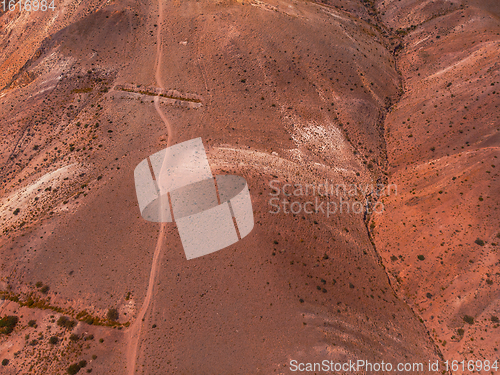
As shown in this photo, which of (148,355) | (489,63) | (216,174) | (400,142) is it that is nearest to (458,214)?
(400,142)

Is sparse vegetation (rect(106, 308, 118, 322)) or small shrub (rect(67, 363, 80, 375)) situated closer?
small shrub (rect(67, 363, 80, 375))

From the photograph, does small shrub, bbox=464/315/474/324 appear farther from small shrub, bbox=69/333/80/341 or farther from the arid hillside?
small shrub, bbox=69/333/80/341

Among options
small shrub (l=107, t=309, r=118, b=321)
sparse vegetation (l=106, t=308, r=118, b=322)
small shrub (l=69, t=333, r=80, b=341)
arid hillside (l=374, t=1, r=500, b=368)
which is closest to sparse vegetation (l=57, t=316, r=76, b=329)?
small shrub (l=69, t=333, r=80, b=341)

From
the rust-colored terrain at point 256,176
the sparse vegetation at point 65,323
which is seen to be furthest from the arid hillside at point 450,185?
the sparse vegetation at point 65,323

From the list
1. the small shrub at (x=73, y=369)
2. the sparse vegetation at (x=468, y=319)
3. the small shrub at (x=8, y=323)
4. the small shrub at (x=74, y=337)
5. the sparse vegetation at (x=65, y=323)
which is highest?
the small shrub at (x=8, y=323)

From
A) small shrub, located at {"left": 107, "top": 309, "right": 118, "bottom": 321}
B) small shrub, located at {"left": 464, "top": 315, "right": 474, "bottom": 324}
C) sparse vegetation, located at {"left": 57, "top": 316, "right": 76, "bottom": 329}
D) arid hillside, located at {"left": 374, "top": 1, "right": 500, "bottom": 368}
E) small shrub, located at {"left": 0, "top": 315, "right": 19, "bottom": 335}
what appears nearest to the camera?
sparse vegetation, located at {"left": 57, "top": 316, "right": 76, "bottom": 329}

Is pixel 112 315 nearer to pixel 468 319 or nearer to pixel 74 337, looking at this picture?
pixel 74 337

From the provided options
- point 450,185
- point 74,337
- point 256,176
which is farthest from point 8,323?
point 450,185

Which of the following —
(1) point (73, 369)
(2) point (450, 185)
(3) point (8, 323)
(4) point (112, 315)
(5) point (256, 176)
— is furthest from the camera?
(5) point (256, 176)

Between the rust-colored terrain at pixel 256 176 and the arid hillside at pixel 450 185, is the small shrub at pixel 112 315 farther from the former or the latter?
the arid hillside at pixel 450 185
